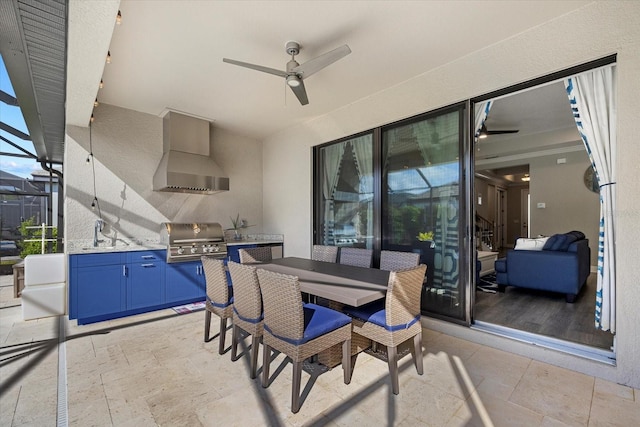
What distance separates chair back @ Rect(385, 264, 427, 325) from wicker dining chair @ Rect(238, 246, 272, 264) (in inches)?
72.0

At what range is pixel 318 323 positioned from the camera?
A: 2027 millimetres

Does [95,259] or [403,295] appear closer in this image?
[403,295]

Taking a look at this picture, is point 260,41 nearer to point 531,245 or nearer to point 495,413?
point 495,413

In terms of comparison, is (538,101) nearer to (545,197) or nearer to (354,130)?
(354,130)

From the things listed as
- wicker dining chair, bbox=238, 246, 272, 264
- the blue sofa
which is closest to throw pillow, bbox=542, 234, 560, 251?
the blue sofa

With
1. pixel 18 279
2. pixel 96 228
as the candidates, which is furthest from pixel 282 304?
pixel 18 279

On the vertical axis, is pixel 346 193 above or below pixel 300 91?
below

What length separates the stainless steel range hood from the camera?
4.16 m

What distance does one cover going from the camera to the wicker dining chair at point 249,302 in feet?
7.13

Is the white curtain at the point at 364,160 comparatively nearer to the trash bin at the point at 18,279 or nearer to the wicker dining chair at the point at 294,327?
the wicker dining chair at the point at 294,327

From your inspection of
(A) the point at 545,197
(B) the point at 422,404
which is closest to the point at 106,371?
(B) the point at 422,404

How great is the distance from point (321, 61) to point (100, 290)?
355cm

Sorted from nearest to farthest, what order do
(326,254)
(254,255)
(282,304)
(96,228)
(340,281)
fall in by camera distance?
→ (282,304), (340,281), (326,254), (254,255), (96,228)

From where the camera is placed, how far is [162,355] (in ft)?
8.54
